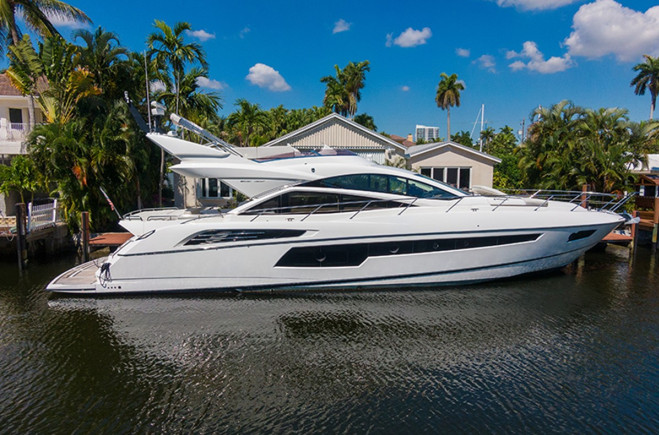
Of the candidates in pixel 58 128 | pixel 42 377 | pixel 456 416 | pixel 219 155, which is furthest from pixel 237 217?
pixel 58 128

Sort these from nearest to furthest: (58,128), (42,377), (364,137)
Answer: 1. (42,377)
2. (58,128)
3. (364,137)

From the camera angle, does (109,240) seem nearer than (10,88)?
Yes

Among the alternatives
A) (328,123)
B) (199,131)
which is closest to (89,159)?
(199,131)

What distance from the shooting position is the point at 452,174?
21.6 metres

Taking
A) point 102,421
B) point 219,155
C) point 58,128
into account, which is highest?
point 58,128

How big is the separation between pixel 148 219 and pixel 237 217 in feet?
8.24

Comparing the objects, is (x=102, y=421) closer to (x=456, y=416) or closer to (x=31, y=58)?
(x=456, y=416)

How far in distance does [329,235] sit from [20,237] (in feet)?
31.2

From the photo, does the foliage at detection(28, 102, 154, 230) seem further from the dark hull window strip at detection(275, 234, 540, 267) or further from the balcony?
the dark hull window strip at detection(275, 234, 540, 267)

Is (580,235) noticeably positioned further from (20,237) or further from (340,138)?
(20,237)

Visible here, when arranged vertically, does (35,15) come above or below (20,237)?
above

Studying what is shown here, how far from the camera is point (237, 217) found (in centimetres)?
1007

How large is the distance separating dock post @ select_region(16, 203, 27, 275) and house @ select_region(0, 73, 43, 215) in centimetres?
580

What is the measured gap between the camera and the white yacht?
968cm
